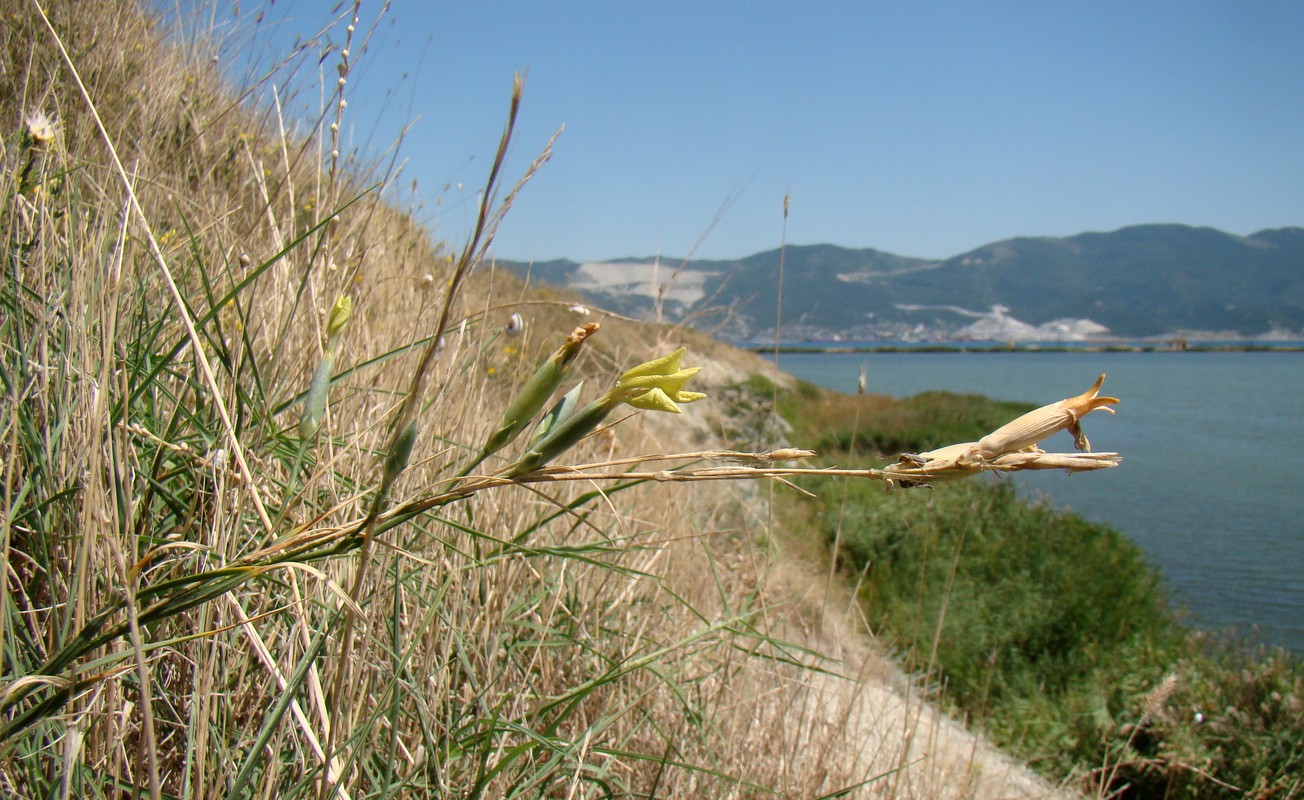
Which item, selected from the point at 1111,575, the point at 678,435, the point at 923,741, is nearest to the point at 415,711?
the point at 923,741

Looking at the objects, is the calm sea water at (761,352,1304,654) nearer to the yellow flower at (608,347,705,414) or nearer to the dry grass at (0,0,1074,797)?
the dry grass at (0,0,1074,797)

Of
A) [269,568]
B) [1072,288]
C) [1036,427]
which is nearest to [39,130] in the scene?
[269,568]

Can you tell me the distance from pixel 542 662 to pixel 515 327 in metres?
0.61

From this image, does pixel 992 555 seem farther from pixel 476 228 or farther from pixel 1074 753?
pixel 476 228

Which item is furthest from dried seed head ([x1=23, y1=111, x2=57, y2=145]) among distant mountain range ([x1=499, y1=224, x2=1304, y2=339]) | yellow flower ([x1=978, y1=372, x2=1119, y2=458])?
distant mountain range ([x1=499, y1=224, x2=1304, y2=339])

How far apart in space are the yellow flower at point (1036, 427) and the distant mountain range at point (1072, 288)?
244 ft

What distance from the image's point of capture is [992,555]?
696cm

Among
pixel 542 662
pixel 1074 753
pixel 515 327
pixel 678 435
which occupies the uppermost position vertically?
pixel 515 327

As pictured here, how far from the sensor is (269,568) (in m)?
0.43

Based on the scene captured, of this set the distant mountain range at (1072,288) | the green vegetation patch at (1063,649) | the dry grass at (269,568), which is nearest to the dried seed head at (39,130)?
the dry grass at (269,568)

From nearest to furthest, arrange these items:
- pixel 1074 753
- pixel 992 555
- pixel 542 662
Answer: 1. pixel 542 662
2. pixel 1074 753
3. pixel 992 555

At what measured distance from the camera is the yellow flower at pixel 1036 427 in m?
0.44

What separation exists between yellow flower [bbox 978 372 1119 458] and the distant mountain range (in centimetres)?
7442

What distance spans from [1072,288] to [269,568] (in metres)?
145
